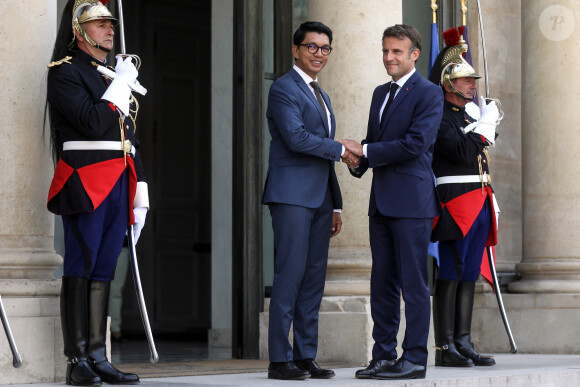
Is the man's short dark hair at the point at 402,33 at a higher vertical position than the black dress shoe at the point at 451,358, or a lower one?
higher

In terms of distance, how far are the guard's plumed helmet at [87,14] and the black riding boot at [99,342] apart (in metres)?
1.29

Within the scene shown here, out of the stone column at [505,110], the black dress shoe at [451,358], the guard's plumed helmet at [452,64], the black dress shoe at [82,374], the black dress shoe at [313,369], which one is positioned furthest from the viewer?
the stone column at [505,110]

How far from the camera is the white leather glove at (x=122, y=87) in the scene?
6164 millimetres

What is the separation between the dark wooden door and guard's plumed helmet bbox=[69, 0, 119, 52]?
7.69 metres

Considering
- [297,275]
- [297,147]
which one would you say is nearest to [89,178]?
[297,147]

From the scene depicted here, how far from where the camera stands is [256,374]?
708 cm

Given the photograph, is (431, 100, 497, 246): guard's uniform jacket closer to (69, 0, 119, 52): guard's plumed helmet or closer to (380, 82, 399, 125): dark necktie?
(380, 82, 399, 125): dark necktie

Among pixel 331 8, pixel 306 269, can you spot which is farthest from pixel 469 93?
pixel 306 269

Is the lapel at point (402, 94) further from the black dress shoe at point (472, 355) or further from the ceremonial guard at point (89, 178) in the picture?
the black dress shoe at point (472, 355)

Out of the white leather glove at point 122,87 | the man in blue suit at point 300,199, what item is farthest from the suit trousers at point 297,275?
the white leather glove at point 122,87

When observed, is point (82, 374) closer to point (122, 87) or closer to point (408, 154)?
point (122, 87)

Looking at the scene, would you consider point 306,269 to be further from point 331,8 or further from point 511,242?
point 511,242

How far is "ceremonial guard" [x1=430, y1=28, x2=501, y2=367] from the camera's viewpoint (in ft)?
26.0

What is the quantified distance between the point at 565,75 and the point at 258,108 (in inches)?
118
